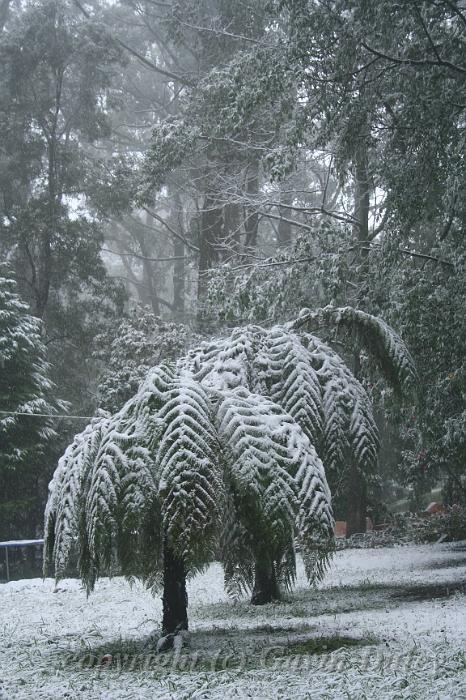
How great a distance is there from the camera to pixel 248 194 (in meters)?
14.7

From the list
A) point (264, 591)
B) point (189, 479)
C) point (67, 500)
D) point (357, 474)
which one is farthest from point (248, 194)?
point (189, 479)

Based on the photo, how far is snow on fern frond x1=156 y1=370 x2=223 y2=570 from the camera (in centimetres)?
371

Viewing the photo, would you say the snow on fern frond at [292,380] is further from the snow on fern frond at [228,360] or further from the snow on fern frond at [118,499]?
the snow on fern frond at [118,499]

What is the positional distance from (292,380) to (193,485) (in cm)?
130

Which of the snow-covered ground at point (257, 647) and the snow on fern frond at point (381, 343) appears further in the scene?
the snow on fern frond at point (381, 343)

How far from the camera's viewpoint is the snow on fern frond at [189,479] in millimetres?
3713

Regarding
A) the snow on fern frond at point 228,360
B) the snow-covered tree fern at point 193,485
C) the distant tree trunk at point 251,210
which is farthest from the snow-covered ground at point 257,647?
the distant tree trunk at point 251,210

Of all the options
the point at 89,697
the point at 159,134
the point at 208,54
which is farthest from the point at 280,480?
the point at 208,54

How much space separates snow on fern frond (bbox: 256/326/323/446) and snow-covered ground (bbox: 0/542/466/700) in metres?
1.23

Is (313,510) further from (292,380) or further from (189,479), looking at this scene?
(292,380)

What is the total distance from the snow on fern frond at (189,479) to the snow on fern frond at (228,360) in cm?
61

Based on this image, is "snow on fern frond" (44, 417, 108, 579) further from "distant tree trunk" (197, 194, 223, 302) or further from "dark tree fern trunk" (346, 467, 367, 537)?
"distant tree trunk" (197, 194, 223, 302)

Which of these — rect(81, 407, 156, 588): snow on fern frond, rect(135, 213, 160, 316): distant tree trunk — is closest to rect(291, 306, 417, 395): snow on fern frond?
rect(81, 407, 156, 588): snow on fern frond

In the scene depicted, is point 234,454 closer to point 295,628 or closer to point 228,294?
point 295,628
